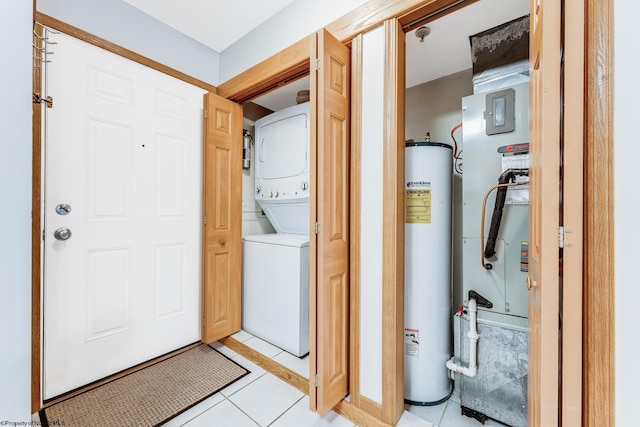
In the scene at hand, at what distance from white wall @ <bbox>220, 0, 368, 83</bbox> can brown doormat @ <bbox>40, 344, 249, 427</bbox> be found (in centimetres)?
225

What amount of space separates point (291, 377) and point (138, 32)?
8.48 feet

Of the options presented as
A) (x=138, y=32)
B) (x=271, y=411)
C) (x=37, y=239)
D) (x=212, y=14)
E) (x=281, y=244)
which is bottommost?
(x=271, y=411)

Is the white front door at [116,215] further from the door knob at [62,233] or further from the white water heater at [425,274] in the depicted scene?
the white water heater at [425,274]

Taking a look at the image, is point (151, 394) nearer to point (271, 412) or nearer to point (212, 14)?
point (271, 412)

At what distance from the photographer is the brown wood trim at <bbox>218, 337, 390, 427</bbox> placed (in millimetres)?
1336

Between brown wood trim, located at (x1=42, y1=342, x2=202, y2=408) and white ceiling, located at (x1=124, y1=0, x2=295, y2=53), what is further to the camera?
white ceiling, located at (x1=124, y1=0, x2=295, y2=53)

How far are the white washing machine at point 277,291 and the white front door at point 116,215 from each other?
433mm

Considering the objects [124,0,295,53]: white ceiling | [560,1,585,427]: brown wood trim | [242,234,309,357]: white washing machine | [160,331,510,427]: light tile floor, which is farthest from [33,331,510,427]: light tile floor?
[124,0,295,53]: white ceiling

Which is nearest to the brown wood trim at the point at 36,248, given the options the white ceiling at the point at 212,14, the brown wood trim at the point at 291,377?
the white ceiling at the point at 212,14

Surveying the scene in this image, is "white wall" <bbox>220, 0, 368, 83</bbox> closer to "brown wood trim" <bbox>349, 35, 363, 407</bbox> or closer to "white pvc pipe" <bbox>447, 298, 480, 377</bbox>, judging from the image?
"brown wood trim" <bbox>349, 35, 363, 407</bbox>

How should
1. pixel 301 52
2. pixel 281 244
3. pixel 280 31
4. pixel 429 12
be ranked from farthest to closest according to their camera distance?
pixel 281 244 → pixel 280 31 → pixel 301 52 → pixel 429 12
